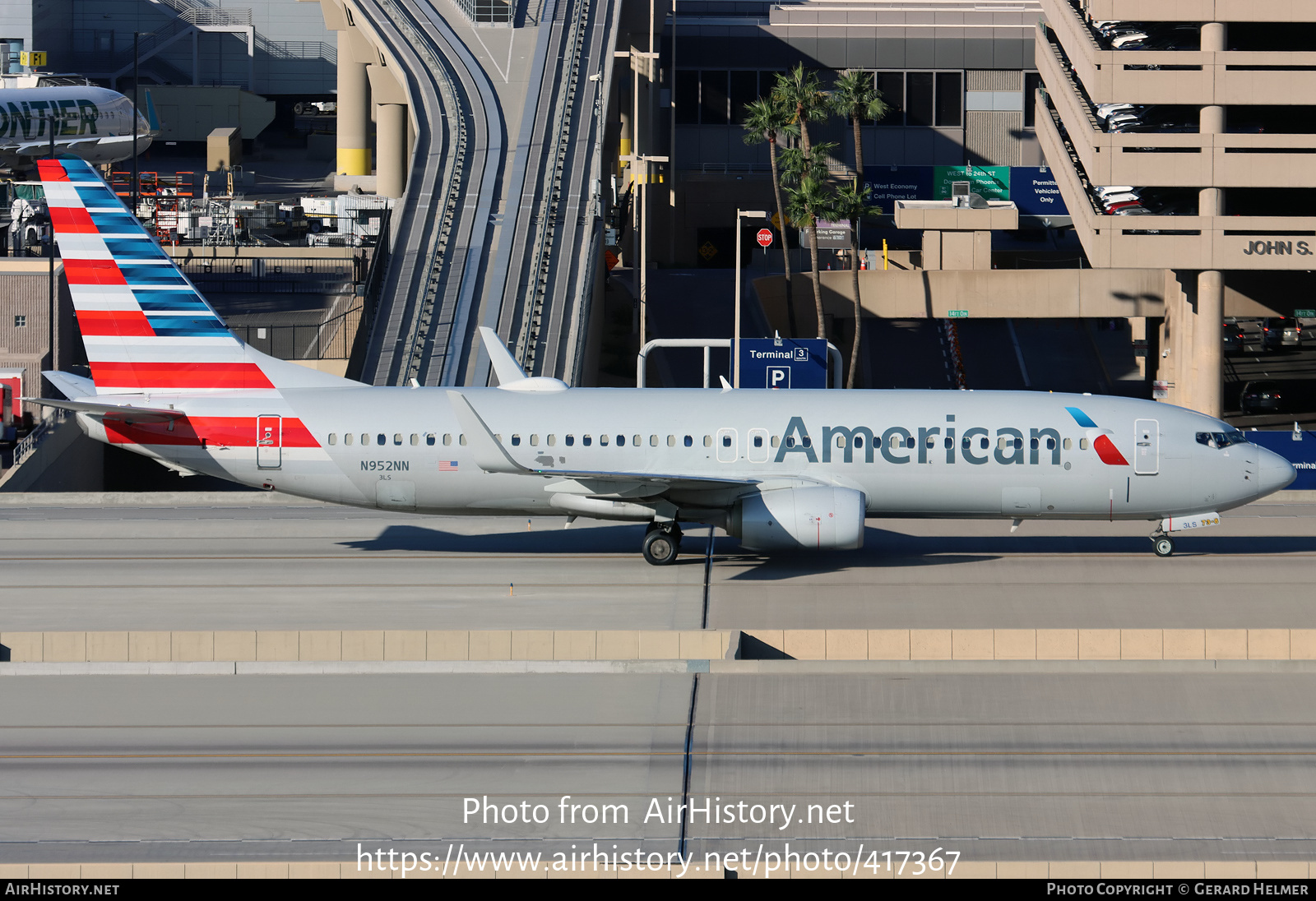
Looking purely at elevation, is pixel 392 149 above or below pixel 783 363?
above

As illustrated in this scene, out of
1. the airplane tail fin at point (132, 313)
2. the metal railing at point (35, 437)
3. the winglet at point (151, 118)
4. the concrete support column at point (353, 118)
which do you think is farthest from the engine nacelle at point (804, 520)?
the winglet at point (151, 118)

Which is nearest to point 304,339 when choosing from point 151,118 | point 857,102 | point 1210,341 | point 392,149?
point 392,149

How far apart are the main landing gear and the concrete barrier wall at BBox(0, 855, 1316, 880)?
16.2m

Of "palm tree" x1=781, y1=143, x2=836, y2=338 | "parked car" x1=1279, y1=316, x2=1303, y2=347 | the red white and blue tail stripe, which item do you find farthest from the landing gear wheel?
"parked car" x1=1279, y1=316, x2=1303, y2=347

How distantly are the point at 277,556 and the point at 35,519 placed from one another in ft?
30.7

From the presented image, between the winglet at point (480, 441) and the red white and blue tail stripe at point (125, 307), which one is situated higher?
the red white and blue tail stripe at point (125, 307)

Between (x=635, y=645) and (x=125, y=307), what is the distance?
1649 centimetres

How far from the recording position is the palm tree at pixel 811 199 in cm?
7488

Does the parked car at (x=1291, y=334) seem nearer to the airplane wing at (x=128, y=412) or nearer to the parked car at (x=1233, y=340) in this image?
the parked car at (x=1233, y=340)

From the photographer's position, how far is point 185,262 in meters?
78.5

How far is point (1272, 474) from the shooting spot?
37.2 metres

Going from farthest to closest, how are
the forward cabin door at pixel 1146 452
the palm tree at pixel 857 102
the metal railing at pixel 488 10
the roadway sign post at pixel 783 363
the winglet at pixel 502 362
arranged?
the palm tree at pixel 857 102 < the metal railing at pixel 488 10 < the roadway sign post at pixel 783 363 < the winglet at pixel 502 362 < the forward cabin door at pixel 1146 452

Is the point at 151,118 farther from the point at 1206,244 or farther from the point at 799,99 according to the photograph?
the point at 1206,244
